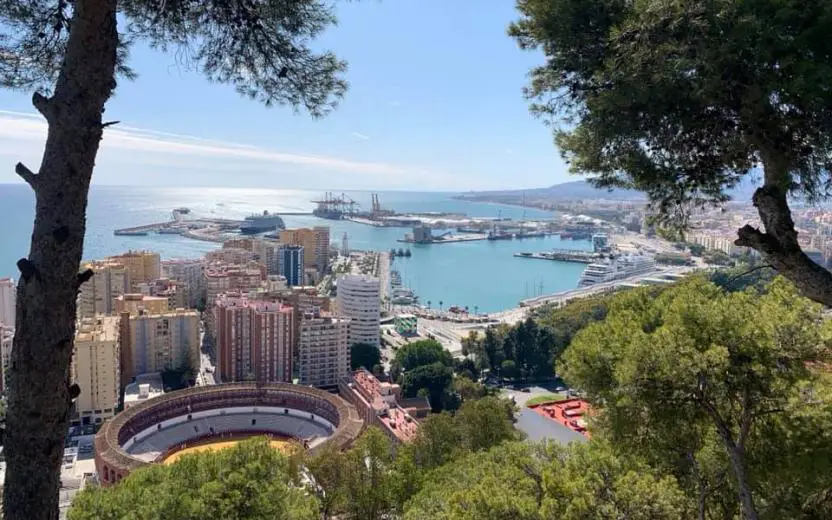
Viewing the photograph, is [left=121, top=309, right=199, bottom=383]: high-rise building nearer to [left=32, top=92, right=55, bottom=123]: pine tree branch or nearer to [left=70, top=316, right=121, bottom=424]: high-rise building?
[left=70, top=316, right=121, bottom=424]: high-rise building

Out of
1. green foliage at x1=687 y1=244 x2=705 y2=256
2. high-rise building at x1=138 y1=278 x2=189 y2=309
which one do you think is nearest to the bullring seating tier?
high-rise building at x1=138 y1=278 x2=189 y2=309

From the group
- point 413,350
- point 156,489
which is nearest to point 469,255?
point 413,350

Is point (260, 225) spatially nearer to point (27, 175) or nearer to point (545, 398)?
point (545, 398)

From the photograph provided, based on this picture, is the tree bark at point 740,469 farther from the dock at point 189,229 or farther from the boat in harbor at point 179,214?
the boat in harbor at point 179,214

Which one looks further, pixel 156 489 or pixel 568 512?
pixel 156 489

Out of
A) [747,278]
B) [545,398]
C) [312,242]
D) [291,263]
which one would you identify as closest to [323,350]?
[545,398]

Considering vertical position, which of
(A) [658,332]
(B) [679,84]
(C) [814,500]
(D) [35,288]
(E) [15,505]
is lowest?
(C) [814,500]

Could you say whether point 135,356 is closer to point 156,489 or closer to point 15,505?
point 156,489
